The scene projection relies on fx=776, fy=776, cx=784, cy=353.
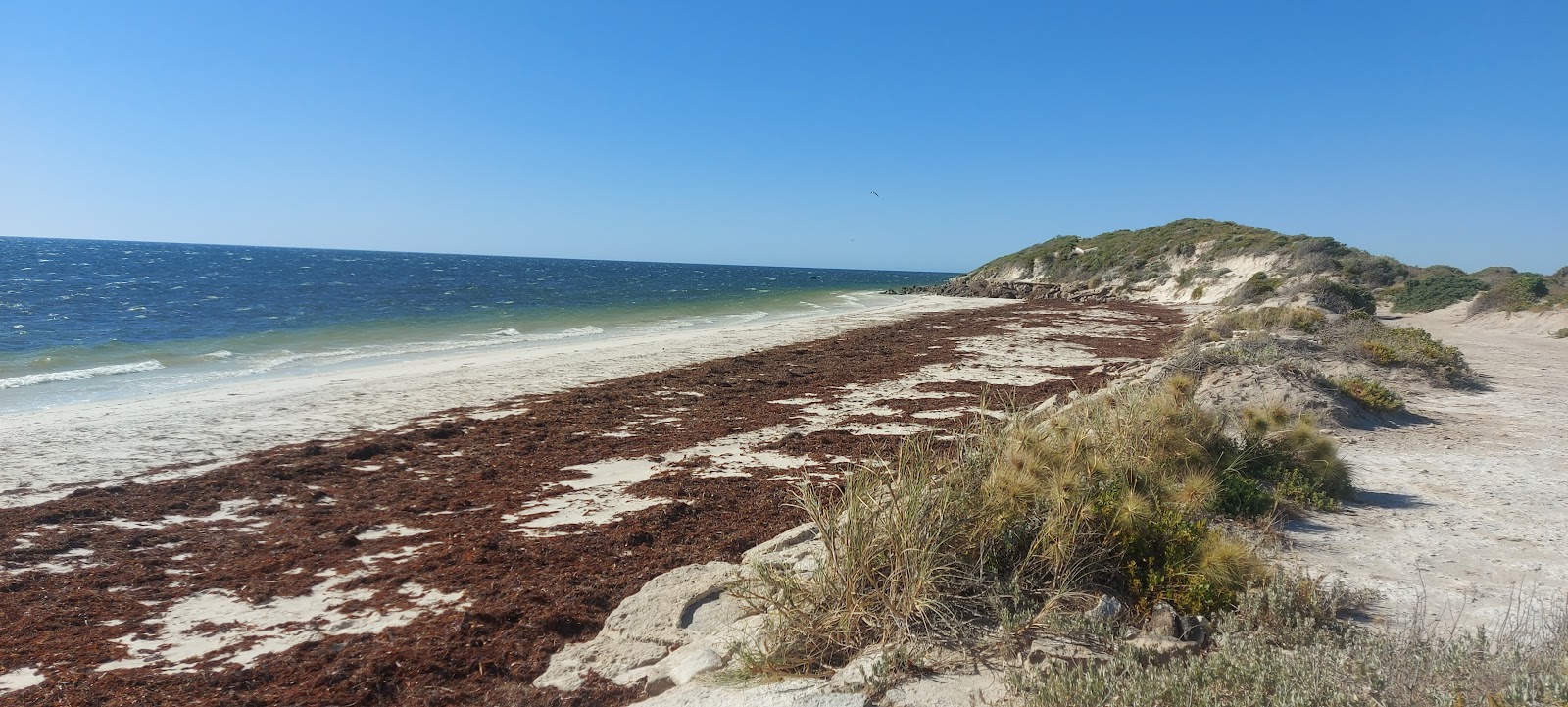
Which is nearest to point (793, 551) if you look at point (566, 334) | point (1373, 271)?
point (566, 334)

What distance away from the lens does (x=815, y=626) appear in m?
3.63

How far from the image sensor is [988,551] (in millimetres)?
3971

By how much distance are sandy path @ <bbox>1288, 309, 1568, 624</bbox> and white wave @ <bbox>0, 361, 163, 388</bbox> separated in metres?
20.1

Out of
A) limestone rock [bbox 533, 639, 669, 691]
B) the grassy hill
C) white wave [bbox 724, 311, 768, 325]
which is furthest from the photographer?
white wave [bbox 724, 311, 768, 325]

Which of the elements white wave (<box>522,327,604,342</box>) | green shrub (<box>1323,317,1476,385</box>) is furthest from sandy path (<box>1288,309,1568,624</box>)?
white wave (<box>522,327,604,342</box>)

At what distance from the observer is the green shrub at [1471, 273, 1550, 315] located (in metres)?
24.5

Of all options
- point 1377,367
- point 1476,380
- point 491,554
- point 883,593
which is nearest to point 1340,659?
point 883,593

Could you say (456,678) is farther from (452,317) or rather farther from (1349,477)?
(452,317)

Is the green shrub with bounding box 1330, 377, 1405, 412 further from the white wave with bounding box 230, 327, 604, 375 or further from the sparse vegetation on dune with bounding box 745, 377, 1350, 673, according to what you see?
the white wave with bounding box 230, 327, 604, 375

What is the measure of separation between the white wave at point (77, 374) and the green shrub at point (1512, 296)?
37.2m

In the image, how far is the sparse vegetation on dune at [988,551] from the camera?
3635 mm

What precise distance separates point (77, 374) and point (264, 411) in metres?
8.03

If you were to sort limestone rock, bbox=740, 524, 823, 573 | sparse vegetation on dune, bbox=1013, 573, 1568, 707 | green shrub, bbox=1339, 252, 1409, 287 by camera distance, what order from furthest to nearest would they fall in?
green shrub, bbox=1339, 252, 1409, 287 → limestone rock, bbox=740, 524, 823, 573 → sparse vegetation on dune, bbox=1013, 573, 1568, 707

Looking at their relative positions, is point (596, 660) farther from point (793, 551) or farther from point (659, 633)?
point (793, 551)
